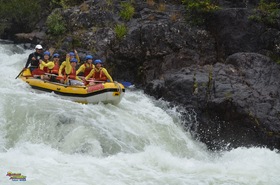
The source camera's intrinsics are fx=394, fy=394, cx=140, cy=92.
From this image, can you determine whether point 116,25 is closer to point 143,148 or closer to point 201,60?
point 201,60

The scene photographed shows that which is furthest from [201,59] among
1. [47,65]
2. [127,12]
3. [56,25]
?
[56,25]

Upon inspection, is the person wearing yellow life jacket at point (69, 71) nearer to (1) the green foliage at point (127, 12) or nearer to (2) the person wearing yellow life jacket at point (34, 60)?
(2) the person wearing yellow life jacket at point (34, 60)

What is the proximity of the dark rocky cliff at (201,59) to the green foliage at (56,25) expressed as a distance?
269 mm

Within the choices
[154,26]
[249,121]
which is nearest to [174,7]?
[154,26]

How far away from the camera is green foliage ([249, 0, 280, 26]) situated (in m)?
13.9

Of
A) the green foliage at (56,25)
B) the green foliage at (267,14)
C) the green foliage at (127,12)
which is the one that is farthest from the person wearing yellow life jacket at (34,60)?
the green foliage at (267,14)

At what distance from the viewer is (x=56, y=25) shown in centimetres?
1490

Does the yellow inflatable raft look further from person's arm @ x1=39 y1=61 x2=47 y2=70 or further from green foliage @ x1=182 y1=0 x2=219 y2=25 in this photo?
green foliage @ x1=182 y1=0 x2=219 y2=25

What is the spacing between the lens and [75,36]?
571 inches

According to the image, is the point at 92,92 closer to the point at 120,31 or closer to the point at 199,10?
the point at 120,31

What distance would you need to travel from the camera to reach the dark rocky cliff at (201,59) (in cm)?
1059

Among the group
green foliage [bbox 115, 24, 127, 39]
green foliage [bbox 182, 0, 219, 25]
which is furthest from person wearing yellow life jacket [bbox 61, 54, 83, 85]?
green foliage [bbox 182, 0, 219, 25]

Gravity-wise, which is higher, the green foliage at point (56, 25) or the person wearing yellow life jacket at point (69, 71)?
the green foliage at point (56, 25)

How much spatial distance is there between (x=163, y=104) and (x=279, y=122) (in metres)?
3.22
